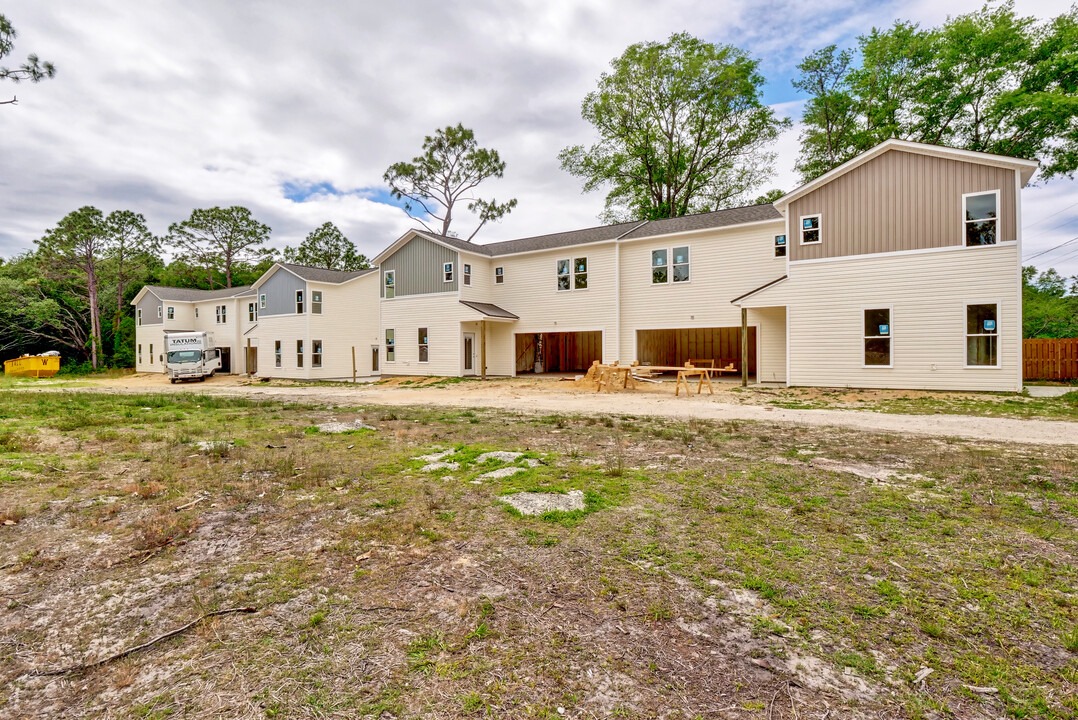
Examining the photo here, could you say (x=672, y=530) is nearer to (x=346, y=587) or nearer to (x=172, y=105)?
(x=346, y=587)

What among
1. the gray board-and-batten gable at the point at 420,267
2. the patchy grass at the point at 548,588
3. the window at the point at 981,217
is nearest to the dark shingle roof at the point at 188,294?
the gray board-and-batten gable at the point at 420,267

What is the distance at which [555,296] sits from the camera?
72.0ft

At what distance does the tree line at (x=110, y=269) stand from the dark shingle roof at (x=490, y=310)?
87.2 ft

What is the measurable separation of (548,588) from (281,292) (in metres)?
28.3

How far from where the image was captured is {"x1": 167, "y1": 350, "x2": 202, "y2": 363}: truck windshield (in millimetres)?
25484

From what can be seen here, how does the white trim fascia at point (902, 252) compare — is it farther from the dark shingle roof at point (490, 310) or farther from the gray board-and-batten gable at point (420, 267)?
the gray board-and-batten gable at point (420, 267)

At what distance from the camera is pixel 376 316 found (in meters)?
27.7

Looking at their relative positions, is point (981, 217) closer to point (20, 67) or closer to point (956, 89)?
point (956, 89)

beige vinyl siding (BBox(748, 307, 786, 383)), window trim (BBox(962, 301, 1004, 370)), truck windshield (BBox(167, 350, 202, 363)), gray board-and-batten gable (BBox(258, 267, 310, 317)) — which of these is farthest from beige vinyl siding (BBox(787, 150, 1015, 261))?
truck windshield (BBox(167, 350, 202, 363))

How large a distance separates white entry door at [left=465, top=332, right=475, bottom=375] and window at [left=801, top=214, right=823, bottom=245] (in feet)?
48.1

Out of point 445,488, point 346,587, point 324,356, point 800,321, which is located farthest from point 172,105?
point 800,321

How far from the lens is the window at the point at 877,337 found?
1427 centimetres

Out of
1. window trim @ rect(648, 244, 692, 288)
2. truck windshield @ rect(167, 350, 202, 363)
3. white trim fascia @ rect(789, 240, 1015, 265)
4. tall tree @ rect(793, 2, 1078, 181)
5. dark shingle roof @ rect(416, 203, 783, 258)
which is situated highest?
tall tree @ rect(793, 2, 1078, 181)

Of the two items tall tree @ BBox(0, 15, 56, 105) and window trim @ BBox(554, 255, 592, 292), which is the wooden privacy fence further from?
tall tree @ BBox(0, 15, 56, 105)
